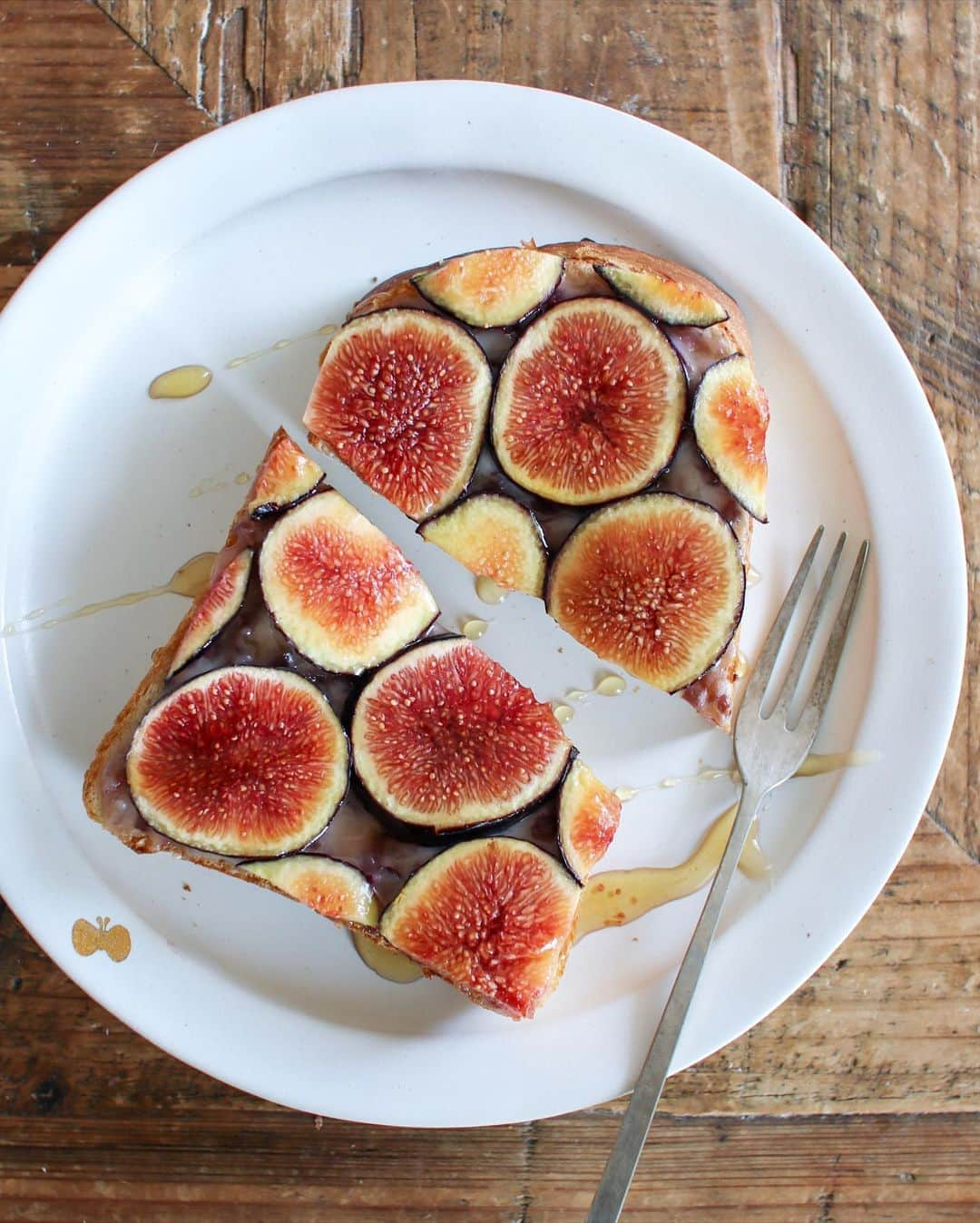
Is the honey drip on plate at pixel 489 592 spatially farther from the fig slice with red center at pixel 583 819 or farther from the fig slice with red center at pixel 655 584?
the fig slice with red center at pixel 583 819

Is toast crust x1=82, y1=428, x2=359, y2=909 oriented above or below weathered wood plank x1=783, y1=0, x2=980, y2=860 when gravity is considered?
below

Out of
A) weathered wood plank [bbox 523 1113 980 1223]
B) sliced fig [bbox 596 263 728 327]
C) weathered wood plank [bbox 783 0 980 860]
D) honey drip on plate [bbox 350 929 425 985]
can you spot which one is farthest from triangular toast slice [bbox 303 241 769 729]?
weathered wood plank [bbox 523 1113 980 1223]

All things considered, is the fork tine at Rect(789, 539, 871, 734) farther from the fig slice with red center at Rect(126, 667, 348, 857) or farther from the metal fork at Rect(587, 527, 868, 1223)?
the fig slice with red center at Rect(126, 667, 348, 857)

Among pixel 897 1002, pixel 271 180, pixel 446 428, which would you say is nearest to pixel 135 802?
pixel 446 428

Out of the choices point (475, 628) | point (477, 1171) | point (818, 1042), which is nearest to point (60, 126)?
point (475, 628)

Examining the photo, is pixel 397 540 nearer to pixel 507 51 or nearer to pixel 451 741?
pixel 451 741

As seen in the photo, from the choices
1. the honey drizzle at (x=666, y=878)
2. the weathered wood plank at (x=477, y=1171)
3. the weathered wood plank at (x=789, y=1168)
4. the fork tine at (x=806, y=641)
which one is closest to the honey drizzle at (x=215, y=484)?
the honey drizzle at (x=666, y=878)
